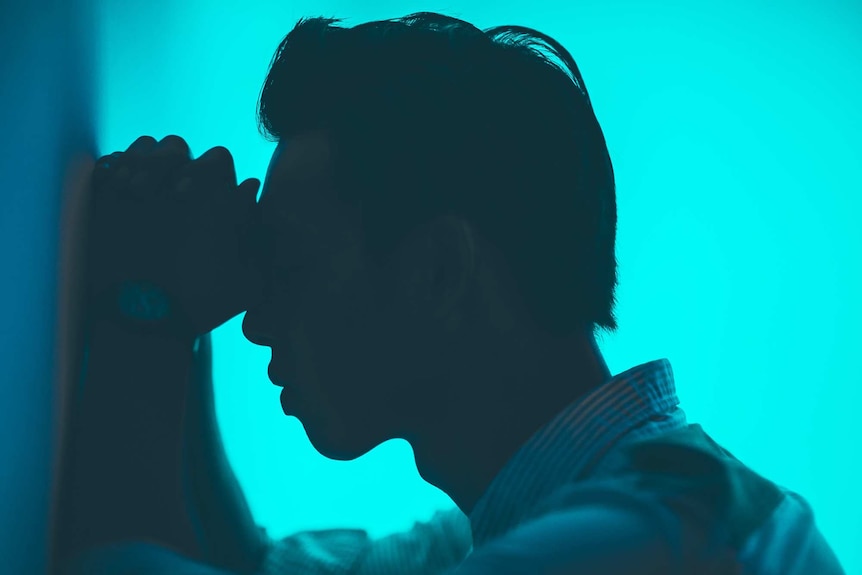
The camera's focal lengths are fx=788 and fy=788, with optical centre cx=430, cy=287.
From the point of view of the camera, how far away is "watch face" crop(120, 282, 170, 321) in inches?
32.4

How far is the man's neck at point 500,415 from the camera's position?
2.57 ft

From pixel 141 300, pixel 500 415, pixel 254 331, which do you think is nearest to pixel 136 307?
pixel 141 300

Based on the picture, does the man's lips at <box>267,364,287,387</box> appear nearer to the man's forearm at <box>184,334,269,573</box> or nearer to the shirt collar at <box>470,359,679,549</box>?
the man's forearm at <box>184,334,269,573</box>

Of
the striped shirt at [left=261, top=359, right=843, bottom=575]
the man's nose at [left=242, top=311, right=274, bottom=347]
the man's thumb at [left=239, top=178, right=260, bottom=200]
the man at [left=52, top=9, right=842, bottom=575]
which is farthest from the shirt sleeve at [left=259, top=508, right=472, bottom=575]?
the man's thumb at [left=239, top=178, right=260, bottom=200]

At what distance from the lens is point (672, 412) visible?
30.2 inches

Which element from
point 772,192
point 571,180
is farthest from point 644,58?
point 571,180

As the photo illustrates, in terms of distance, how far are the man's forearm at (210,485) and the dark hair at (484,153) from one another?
290mm

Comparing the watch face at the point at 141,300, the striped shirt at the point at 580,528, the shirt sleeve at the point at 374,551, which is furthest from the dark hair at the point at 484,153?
the shirt sleeve at the point at 374,551

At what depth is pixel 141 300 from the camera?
829 millimetres

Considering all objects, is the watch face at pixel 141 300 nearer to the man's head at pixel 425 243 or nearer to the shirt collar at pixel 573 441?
the man's head at pixel 425 243

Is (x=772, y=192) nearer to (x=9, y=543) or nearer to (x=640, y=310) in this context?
(x=640, y=310)

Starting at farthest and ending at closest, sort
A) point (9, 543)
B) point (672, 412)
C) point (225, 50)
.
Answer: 1. point (225, 50)
2. point (672, 412)
3. point (9, 543)

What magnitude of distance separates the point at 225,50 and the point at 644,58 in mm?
565

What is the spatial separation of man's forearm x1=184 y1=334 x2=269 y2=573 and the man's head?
0.44ft
